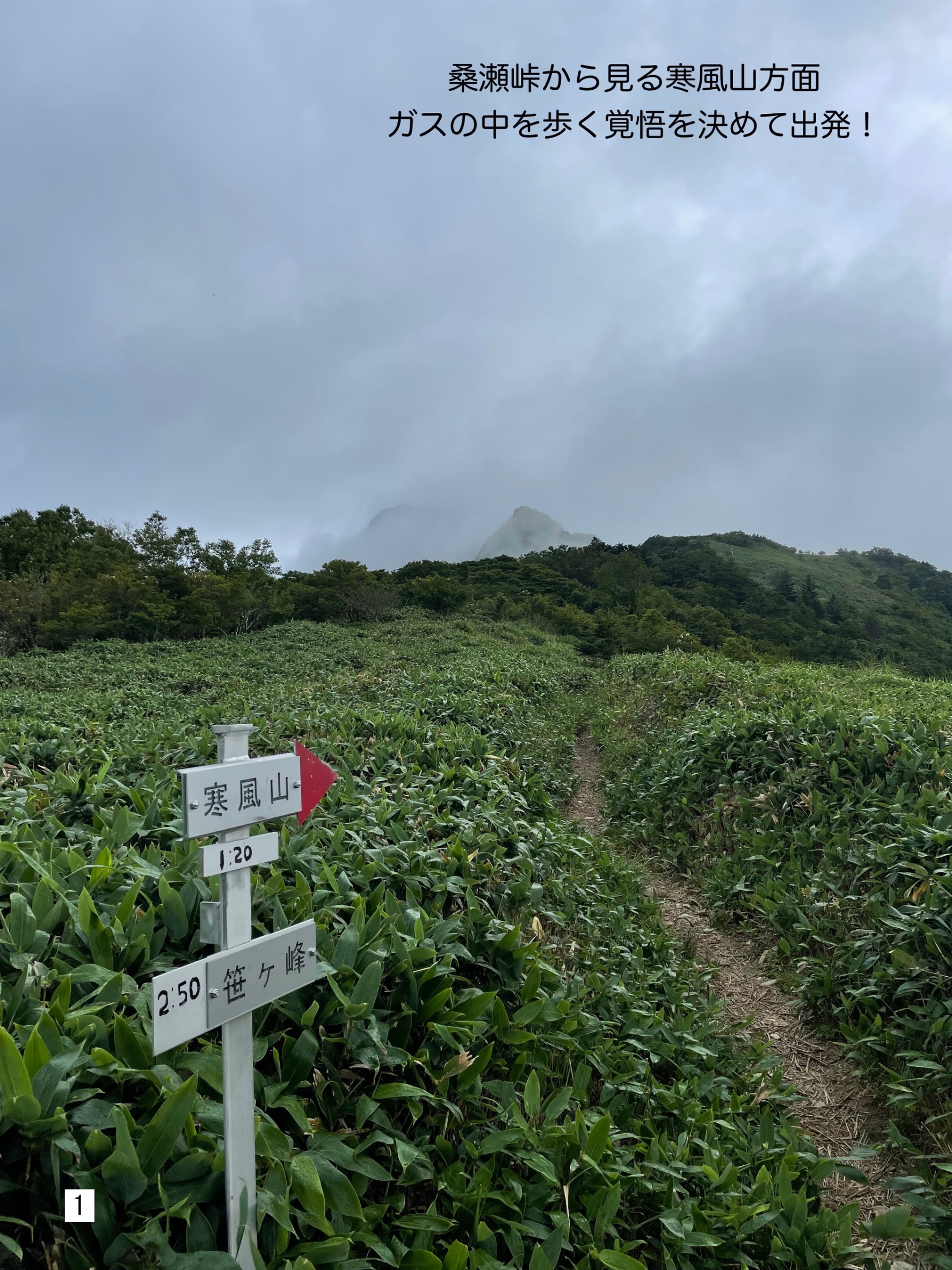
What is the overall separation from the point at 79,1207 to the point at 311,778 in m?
1.06

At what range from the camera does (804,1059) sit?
3.45m

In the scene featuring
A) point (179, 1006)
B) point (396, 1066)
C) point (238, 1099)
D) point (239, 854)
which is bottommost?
point (396, 1066)

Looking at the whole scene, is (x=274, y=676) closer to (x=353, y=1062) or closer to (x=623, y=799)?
(x=623, y=799)

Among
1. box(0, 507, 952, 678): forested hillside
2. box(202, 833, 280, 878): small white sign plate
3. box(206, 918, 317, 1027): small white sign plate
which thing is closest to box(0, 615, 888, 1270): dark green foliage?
box(206, 918, 317, 1027): small white sign plate

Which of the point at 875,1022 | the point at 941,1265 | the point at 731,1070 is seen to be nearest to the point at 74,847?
the point at 731,1070

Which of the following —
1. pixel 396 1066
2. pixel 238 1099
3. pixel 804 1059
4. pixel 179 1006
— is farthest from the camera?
pixel 804 1059

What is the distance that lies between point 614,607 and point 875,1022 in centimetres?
3721

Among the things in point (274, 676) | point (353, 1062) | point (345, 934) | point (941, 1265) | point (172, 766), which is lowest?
point (941, 1265)

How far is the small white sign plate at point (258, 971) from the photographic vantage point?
1.45 meters

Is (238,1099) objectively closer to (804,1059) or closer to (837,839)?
(804,1059)

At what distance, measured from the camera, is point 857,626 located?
41.1m

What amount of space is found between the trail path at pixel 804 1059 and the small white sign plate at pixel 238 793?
2720mm

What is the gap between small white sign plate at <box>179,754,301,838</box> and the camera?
145cm

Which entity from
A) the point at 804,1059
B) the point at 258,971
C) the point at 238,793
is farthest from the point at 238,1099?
the point at 804,1059
